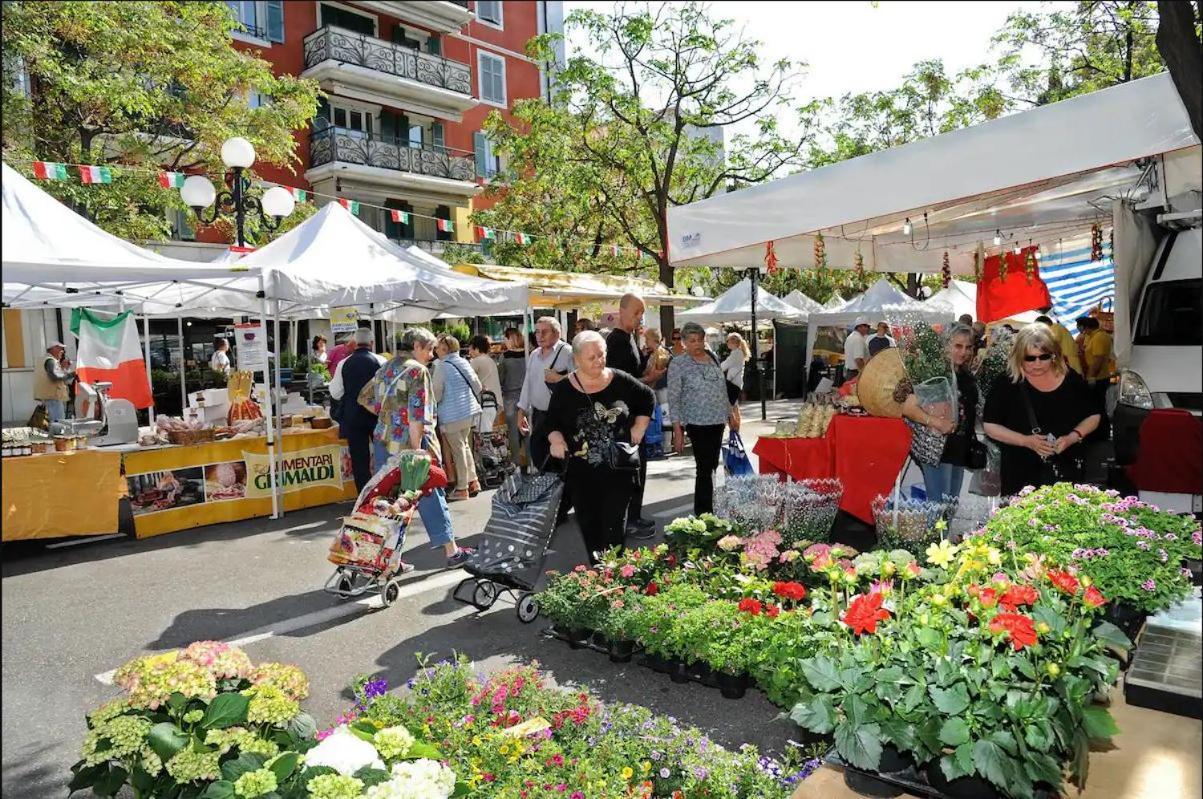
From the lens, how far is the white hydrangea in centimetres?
254

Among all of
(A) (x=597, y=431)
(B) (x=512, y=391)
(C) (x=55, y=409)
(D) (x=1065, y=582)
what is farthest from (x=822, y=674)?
(C) (x=55, y=409)

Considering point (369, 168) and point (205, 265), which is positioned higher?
point (369, 168)

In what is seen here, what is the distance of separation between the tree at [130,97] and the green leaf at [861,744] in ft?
47.9

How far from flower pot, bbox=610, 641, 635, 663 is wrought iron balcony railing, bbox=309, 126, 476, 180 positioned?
26413 mm

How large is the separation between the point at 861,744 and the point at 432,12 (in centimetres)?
3332

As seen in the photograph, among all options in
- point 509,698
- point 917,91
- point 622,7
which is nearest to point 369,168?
point 622,7

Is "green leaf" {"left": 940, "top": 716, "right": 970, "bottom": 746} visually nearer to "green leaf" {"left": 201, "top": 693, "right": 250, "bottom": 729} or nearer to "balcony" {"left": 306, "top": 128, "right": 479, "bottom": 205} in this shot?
"green leaf" {"left": 201, "top": 693, "right": 250, "bottom": 729}

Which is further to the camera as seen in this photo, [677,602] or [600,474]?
[600,474]

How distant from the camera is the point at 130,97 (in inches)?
589

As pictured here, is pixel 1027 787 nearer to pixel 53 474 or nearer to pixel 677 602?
pixel 677 602

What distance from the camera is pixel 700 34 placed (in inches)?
649

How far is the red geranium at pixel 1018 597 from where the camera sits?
2701 millimetres

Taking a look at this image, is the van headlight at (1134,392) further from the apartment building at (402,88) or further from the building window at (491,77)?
the building window at (491,77)

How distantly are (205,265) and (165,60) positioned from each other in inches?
446
